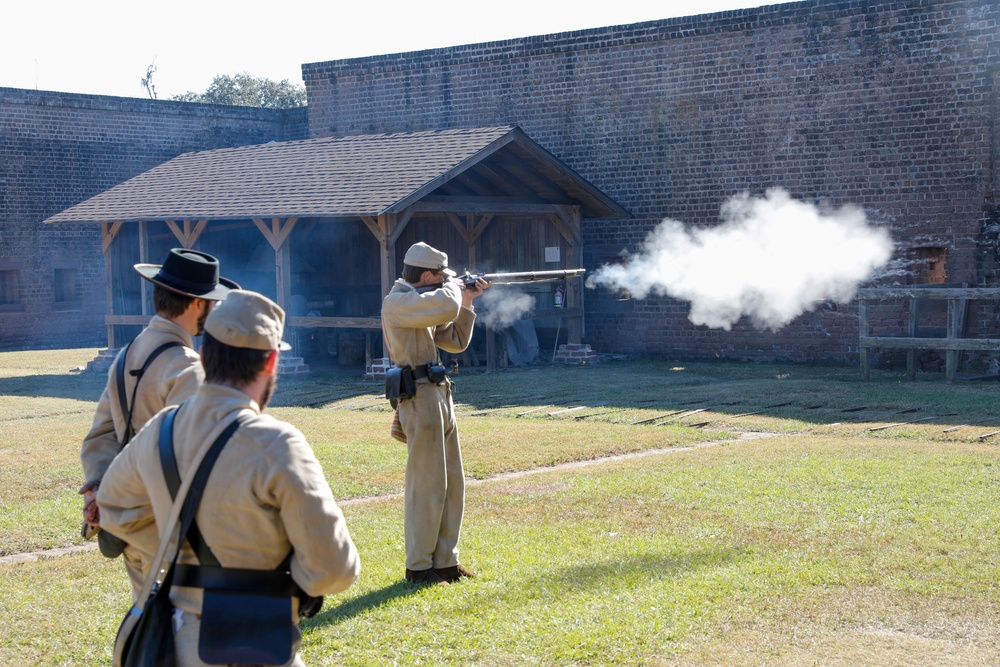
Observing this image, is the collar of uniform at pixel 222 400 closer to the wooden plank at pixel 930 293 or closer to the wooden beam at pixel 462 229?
the wooden plank at pixel 930 293

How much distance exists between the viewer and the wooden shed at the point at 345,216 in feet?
60.4

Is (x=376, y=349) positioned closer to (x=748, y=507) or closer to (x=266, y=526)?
(x=748, y=507)

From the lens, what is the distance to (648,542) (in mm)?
7285

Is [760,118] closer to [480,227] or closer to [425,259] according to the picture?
[480,227]

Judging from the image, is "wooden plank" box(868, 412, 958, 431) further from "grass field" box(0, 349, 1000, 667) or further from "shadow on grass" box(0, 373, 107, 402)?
"shadow on grass" box(0, 373, 107, 402)

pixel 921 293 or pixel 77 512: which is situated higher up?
pixel 921 293

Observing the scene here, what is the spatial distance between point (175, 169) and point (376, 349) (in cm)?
583

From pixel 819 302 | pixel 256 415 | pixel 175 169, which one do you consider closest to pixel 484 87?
pixel 175 169

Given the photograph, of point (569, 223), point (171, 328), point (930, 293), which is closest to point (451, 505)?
point (171, 328)

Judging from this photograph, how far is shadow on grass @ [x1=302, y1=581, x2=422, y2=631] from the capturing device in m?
5.85

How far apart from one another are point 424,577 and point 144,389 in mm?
2471

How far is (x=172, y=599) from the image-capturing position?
3.41 meters

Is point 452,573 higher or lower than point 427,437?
lower

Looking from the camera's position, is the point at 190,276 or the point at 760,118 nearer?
the point at 190,276
